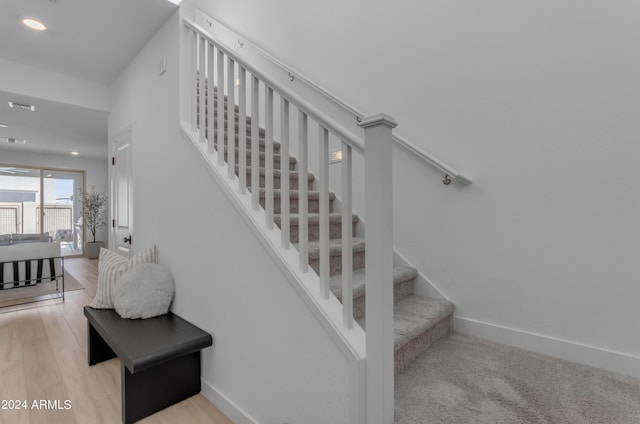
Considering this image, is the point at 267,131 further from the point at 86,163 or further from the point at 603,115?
the point at 86,163

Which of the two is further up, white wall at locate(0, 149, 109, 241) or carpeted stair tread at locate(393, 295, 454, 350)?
white wall at locate(0, 149, 109, 241)

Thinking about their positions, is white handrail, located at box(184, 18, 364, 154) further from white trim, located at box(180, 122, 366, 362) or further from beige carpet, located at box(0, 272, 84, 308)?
beige carpet, located at box(0, 272, 84, 308)

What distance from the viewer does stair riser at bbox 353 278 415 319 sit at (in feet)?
5.22

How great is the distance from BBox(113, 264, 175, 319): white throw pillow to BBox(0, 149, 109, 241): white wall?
765 centimetres

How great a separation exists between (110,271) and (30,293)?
3.13m

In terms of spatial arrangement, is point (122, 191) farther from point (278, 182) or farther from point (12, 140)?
point (12, 140)

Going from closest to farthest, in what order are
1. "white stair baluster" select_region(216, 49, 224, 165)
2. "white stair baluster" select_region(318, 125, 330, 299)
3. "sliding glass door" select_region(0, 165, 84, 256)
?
"white stair baluster" select_region(318, 125, 330, 299) < "white stair baluster" select_region(216, 49, 224, 165) < "sliding glass door" select_region(0, 165, 84, 256)

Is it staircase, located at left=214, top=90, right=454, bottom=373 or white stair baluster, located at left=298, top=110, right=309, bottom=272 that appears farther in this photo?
staircase, located at left=214, top=90, right=454, bottom=373

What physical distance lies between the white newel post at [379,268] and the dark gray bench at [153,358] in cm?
110

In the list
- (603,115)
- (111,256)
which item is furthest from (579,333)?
(111,256)

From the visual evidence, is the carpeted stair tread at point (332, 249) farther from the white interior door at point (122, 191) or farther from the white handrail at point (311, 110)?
the white interior door at point (122, 191)

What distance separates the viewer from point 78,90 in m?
3.54

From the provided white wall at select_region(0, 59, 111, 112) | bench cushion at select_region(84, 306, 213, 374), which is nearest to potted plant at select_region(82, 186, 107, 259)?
white wall at select_region(0, 59, 111, 112)

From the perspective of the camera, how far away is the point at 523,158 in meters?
1.70
